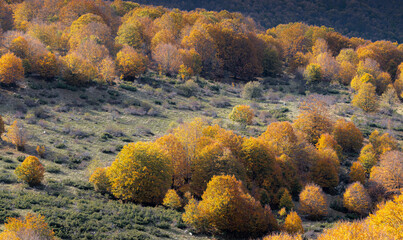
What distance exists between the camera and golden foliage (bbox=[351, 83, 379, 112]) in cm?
8112

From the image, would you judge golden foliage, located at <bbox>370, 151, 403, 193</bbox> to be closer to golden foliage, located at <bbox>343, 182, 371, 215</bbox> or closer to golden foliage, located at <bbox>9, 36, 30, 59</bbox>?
golden foliage, located at <bbox>343, 182, 371, 215</bbox>

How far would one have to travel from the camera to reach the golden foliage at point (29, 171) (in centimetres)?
3356

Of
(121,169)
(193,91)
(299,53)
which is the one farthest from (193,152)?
(299,53)

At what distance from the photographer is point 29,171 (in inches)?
1328

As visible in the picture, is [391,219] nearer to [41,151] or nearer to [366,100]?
[41,151]

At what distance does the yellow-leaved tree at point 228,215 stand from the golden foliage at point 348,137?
116ft

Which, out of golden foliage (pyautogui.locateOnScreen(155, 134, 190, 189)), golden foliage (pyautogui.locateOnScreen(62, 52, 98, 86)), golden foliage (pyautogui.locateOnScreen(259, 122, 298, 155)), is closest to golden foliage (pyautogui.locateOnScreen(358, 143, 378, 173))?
golden foliage (pyautogui.locateOnScreen(259, 122, 298, 155))

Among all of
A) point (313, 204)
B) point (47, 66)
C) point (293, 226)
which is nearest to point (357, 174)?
point (313, 204)

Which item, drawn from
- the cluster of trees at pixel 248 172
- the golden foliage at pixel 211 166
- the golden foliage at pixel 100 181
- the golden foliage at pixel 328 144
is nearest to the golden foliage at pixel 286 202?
the cluster of trees at pixel 248 172

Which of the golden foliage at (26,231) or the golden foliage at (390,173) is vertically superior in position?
the golden foliage at (26,231)

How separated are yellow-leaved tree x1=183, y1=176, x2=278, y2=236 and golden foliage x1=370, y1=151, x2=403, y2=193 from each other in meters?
25.7

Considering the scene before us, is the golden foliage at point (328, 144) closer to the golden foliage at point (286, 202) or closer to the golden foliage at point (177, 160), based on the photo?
the golden foliage at point (286, 202)

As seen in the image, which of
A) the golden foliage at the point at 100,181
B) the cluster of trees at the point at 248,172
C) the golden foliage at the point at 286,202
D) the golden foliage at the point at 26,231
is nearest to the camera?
the golden foliage at the point at 26,231

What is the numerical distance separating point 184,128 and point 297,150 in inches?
752
